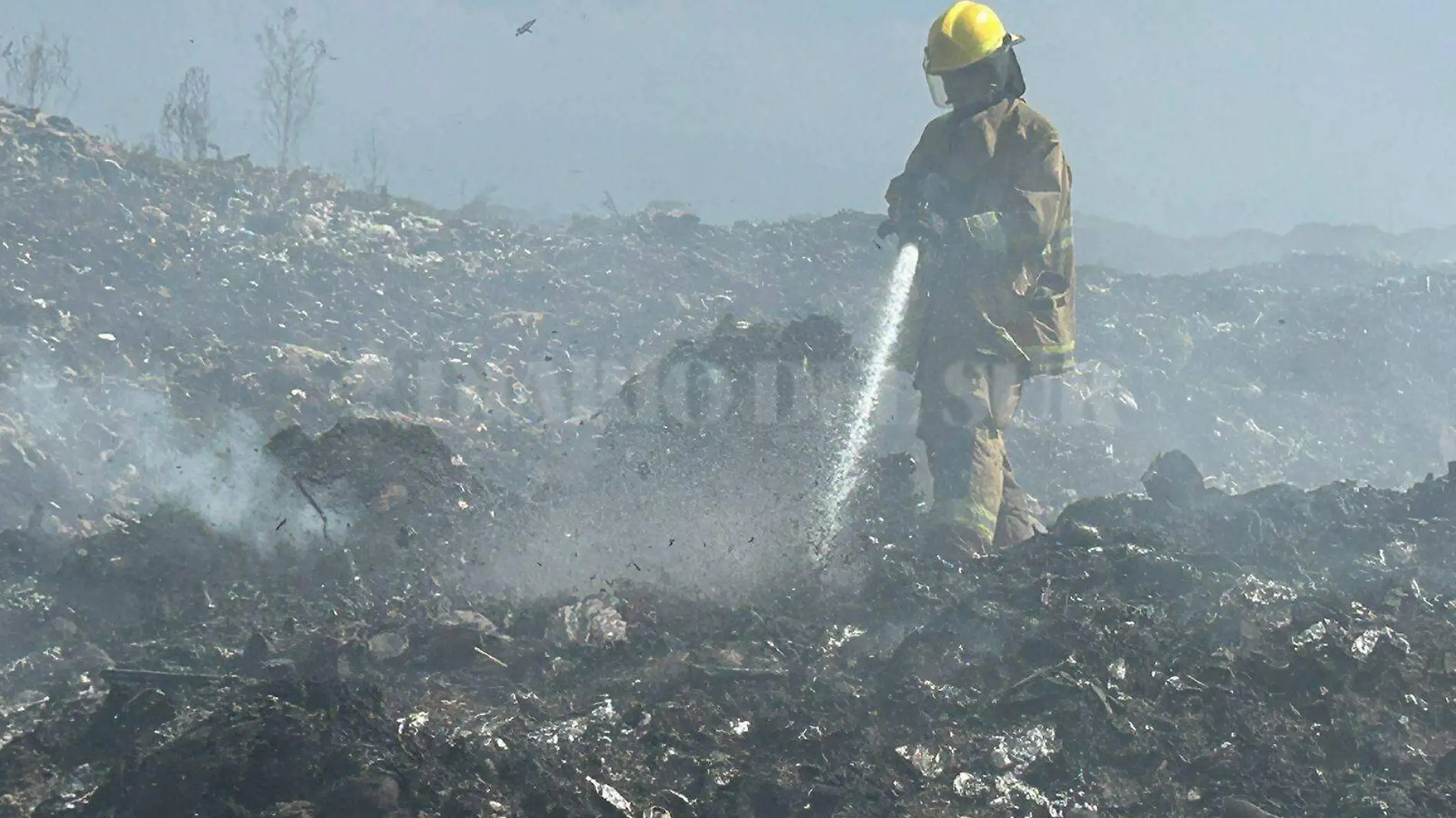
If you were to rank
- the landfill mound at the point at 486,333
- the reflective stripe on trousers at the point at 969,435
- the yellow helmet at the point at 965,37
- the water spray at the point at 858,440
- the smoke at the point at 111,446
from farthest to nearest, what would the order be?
1. the landfill mound at the point at 486,333
2. the smoke at the point at 111,446
3. the water spray at the point at 858,440
4. the reflective stripe on trousers at the point at 969,435
5. the yellow helmet at the point at 965,37

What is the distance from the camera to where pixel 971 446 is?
6570mm

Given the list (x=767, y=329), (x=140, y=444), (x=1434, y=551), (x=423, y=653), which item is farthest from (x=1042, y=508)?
(x=140, y=444)

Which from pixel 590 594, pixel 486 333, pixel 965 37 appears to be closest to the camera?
pixel 590 594

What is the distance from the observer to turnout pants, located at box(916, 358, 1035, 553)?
256 inches

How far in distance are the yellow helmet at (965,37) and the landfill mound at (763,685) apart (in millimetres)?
2570

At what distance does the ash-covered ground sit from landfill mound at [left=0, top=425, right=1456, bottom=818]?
17mm

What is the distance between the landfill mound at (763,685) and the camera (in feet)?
11.8

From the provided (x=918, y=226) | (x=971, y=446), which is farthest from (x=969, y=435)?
(x=918, y=226)

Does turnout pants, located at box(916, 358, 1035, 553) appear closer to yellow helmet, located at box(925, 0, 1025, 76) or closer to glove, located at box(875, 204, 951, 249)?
glove, located at box(875, 204, 951, 249)

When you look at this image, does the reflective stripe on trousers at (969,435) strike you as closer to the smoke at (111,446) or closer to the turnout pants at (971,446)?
the turnout pants at (971,446)

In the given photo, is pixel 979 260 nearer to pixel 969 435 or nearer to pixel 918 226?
pixel 918 226

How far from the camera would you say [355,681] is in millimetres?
4578

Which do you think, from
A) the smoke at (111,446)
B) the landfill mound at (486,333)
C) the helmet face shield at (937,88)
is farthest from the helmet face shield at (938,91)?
the smoke at (111,446)

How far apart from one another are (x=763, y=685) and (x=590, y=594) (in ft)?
5.15
